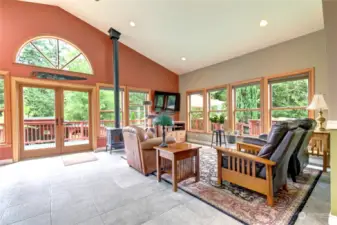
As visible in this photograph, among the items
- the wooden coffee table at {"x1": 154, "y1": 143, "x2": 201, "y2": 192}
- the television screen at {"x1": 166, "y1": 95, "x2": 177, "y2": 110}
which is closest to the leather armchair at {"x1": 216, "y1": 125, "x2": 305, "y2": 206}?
the wooden coffee table at {"x1": 154, "y1": 143, "x2": 201, "y2": 192}

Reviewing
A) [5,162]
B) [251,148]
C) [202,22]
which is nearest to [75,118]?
[5,162]

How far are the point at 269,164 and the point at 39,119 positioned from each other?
5.30 metres

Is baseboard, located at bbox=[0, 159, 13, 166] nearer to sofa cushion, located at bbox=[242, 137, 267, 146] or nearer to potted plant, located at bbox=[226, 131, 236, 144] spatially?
sofa cushion, located at bbox=[242, 137, 267, 146]

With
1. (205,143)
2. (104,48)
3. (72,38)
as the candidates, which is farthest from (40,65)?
(205,143)

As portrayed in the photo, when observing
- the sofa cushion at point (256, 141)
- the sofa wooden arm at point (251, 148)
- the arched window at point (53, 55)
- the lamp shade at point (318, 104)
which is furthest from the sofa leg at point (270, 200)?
the arched window at point (53, 55)

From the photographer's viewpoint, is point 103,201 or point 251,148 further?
point 251,148

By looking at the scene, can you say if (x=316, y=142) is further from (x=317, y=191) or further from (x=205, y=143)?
(x=205, y=143)

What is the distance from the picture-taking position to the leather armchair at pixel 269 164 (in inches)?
77.7

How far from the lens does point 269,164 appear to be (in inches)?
74.8

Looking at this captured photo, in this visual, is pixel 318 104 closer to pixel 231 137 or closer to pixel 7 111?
pixel 231 137

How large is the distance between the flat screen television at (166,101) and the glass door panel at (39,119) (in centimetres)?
330

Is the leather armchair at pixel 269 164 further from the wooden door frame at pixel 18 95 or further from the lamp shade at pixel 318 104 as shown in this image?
the wooden door frame at pixel 18 95

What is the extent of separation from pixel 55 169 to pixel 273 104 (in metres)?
5.52

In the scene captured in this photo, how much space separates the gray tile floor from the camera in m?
1.79
